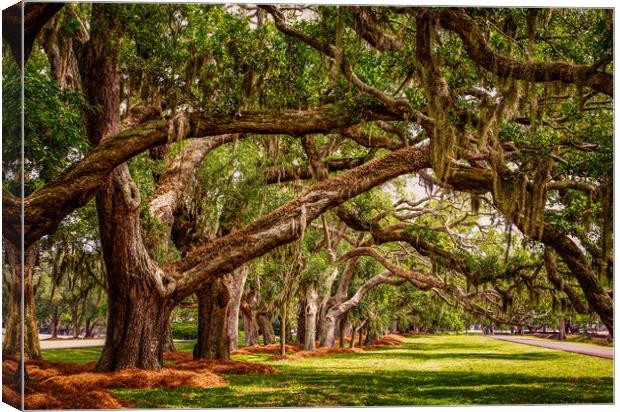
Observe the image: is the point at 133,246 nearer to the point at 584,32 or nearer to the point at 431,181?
the point at 431,181

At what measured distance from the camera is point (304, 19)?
683 cm

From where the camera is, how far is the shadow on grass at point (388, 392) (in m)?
6.42

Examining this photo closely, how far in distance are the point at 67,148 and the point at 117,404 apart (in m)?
2.35

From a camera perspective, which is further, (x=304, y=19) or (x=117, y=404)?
(x=304, y=19)

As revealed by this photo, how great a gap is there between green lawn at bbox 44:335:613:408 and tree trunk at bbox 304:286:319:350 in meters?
3.83

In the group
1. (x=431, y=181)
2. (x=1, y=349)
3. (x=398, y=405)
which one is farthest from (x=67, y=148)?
(x=431, y=181)

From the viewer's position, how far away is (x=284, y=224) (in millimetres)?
7293

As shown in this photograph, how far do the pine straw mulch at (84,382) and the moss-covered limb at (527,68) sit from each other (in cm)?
406

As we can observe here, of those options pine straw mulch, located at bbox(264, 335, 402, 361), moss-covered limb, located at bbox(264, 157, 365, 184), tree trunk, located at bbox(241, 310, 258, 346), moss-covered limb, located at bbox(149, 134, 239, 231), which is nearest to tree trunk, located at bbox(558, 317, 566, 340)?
moss-covered limb, located at bbox(264, 157, 365, 184)

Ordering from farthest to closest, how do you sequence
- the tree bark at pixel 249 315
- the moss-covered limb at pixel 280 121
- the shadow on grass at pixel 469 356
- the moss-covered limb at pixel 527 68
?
the tree bark at pixel 249 315
the shadow on grass at pixel 469 356
the moss-covered limb at pixel 280 121
the moss-covered limb at pixel 527 68

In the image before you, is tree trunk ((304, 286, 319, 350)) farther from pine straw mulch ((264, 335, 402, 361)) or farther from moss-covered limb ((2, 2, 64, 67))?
moss-covered limb ((2, 2, 64, 67))

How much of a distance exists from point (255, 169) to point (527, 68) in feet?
18.2

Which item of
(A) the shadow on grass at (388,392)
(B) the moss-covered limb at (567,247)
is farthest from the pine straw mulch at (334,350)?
(B) the moss-covered limb at (567,247)

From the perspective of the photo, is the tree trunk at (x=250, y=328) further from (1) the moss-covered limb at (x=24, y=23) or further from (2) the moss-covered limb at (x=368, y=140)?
(1) the moss-covered limb at (x=24, y=23)
